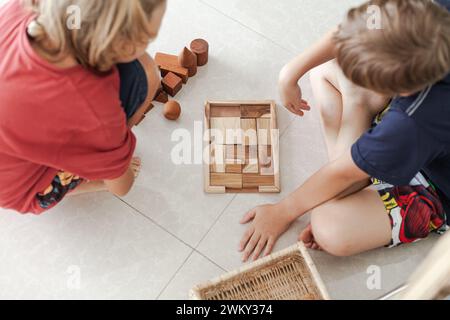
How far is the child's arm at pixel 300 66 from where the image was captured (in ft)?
3.53

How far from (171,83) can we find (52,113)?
1.74 feet

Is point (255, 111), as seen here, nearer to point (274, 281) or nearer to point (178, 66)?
point (178, 66)

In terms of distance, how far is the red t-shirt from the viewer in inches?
30.8

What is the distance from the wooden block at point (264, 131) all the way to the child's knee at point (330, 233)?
235 millimetres

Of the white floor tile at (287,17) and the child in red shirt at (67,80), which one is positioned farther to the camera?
the white floor tile at (287,17)

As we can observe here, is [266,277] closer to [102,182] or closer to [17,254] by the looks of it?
[102,182]

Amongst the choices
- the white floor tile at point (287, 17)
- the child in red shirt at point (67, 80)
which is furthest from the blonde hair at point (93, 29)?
the white floor tile at point (287, 17)

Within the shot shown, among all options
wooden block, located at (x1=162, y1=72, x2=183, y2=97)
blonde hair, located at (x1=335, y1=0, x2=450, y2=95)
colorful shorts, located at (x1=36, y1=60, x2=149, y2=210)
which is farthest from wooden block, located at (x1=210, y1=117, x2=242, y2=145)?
blonde hair, located at (x1=335, y1=0, x2=450, y2=95)

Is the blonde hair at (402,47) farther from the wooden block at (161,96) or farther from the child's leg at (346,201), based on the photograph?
the wooden block at (161,96)

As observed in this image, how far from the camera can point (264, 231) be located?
117 centimetres

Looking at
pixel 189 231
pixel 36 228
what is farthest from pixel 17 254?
pixel 189 231

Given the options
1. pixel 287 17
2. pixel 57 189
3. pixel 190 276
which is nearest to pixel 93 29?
pixel 57 189

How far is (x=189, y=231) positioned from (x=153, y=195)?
0.12m

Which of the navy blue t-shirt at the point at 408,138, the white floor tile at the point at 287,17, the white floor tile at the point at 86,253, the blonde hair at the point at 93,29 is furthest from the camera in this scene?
the white floor tile at the point at 287,17
